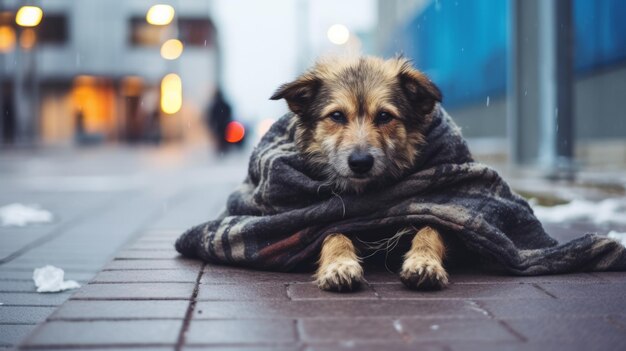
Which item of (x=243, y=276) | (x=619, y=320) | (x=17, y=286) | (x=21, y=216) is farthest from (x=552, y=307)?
(x=21, y=216)

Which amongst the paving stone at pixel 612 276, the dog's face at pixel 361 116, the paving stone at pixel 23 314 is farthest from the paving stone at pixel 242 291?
the paving stone at pixel 612 276

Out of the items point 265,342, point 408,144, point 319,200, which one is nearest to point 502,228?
point 408,144

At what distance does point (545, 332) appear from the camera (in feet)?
8.52

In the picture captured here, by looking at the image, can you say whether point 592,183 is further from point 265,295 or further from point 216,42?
point 216,42

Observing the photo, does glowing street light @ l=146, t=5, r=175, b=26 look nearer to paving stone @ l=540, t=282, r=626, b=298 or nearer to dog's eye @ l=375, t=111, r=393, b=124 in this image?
dog's eye @ l=375, t=111, r=393, b=124

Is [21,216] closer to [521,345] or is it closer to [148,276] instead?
[148,276]

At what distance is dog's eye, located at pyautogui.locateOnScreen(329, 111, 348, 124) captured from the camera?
13.0 feet

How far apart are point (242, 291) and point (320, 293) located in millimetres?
359

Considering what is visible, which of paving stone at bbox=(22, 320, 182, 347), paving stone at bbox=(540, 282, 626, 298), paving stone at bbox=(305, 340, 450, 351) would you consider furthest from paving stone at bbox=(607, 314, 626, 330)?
paving stone at bbox=(22, 320, 182, 347)

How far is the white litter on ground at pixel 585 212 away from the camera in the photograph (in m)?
5.89

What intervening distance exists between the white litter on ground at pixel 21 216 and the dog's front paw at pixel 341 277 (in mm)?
4350

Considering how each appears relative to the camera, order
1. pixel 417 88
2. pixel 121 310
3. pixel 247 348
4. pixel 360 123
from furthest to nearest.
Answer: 1. pixel 417 88
2. pixel 360 123
3. pixel 121 310
4. pixel 247 348

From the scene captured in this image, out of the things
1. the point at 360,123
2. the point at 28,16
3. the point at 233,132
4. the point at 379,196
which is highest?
the point at 28,16

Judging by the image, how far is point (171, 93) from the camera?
1821 inches
